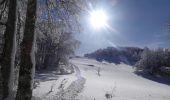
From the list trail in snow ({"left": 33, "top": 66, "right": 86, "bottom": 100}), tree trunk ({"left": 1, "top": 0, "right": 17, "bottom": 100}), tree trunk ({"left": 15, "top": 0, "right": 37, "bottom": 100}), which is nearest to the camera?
tree trunk ({"left": 15, "top": 0, "right": 37, "bottom": 100})

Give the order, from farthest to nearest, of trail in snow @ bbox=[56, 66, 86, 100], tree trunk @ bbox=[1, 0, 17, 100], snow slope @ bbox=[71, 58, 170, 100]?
snow slope @ bbox=[71, 58, 170, 100]
trail in snow @ bbox=[56, 66, 86, 100]
tree trunk @ bbox=[1, 0, 17, 100]

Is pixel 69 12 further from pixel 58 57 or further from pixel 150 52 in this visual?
pixel 150 52

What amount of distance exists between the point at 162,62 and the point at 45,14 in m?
89.8

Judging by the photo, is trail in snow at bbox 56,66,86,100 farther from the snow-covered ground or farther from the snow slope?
the snow slope

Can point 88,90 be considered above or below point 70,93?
below

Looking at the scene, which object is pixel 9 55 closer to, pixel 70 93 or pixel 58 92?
pixel 58 92

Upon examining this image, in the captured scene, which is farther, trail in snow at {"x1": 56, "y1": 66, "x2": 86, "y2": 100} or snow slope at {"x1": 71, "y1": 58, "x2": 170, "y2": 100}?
snow slope at {"x1": 71, "y1": 58, "x2": 170, "y2": 100}

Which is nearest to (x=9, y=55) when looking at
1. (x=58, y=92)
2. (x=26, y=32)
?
(x=26, y=32)

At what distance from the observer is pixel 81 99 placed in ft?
69.1

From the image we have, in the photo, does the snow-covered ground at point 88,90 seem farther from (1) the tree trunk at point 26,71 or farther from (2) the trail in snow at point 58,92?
(1) the tree trunk at point 26,71

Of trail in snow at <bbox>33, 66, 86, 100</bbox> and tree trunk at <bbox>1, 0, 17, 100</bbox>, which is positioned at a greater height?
tree trunk at <bbox>1, 0, 17, 100</bbox>

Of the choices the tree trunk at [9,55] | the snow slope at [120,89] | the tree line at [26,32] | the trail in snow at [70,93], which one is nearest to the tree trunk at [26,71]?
the tree line at [26,32]

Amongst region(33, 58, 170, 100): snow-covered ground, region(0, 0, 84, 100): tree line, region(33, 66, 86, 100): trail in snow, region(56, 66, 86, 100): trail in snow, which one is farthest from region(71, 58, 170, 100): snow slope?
region(0, 0, 84, 100): tree line

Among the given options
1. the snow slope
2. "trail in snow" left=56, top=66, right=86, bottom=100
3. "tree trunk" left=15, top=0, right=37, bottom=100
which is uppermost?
"tree trunk" left=15, top=0, right=37, bottom=100
